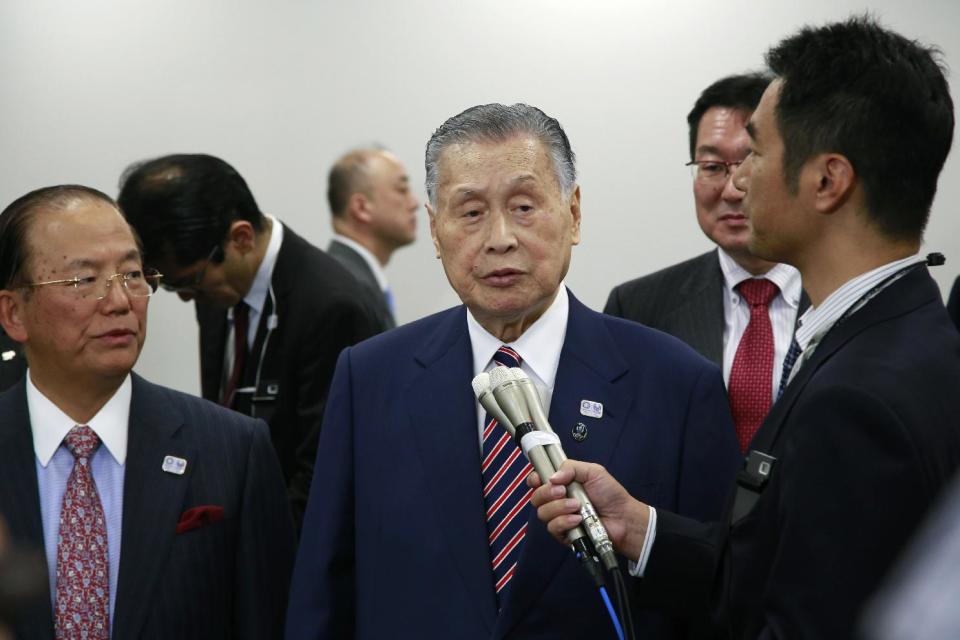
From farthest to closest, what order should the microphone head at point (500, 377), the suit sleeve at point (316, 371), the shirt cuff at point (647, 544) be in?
the suit sleeve at point (316, 371), the shirt cuff at point (647, 544), the microphone head at point (500, 377)

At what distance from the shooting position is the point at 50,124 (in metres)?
5.16

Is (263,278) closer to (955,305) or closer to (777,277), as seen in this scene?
(777,277)

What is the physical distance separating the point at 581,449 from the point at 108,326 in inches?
35.6

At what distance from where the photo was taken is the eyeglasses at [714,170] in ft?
9.89

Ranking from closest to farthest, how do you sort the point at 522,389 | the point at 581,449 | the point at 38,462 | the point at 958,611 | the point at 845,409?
the point at 958,611 → the point at 845,409 → the point at 522,389 → the point at 581,449 → the point at 38,462

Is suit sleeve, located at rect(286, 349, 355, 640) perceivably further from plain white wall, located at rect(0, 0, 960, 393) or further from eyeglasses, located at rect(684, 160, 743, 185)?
plain white wall, located at rect(0, 0, 960, 393)

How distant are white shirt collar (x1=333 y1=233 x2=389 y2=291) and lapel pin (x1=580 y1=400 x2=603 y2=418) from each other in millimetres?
3215

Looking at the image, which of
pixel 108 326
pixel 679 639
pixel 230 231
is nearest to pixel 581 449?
pixel 679 639

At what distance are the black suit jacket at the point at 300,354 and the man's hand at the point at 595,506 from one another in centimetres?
148

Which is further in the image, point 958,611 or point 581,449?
point 581,449

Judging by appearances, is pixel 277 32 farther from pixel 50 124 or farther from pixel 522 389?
pixel 522 389

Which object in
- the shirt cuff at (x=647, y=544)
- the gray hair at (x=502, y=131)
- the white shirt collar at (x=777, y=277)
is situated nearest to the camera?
the shirt cuff at (x=647, y=544)

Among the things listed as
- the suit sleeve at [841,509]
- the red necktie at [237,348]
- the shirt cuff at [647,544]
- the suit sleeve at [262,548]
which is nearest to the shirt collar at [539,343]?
the shirt cuff at [647,544]

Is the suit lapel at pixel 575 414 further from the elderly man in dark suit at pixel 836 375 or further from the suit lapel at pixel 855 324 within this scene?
the suit lapel at pixel 855 324
